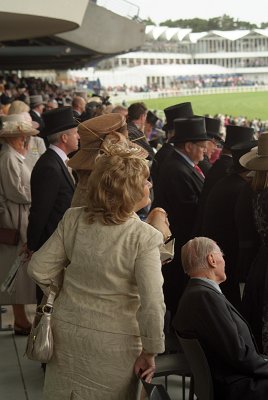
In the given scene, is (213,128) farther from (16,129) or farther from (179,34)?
(179,34)

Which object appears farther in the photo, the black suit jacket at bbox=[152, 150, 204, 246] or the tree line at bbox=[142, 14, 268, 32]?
the tree line at bbox=[142, 14, 268, 32]

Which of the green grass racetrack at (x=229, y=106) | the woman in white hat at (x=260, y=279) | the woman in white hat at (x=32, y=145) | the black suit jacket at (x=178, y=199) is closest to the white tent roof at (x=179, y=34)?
the green grass racetrack at (x=229, y=106)

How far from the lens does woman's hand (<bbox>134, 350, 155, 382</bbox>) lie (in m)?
3.91

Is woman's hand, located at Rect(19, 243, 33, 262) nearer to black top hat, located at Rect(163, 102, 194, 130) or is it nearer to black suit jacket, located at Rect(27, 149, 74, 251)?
black suit jacket, located at Rect(27, 149, 74, 251)

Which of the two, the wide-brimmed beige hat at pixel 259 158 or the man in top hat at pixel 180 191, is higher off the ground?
the wide-brimmed beige hat at pixel 259 158

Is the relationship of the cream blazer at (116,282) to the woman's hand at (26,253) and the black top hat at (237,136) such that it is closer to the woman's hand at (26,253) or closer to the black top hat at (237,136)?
the woman's hand at (26,253)

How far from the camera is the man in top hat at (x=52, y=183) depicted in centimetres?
635

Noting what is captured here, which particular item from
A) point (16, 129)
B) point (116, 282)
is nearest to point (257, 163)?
point (116, 282)

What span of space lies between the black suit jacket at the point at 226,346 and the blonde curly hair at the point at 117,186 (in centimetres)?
66

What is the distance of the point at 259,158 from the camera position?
567 centimetres

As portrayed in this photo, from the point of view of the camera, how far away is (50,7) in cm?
1500

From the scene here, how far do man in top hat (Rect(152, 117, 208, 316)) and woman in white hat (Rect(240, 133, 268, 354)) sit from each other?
1.80 metres

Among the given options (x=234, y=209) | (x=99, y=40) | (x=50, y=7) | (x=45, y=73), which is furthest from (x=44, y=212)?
(x=45, y=73)

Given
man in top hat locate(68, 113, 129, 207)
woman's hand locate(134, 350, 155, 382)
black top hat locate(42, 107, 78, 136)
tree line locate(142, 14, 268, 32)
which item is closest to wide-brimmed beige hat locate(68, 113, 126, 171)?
man in top hat locate(68, 113, 129, 207)
